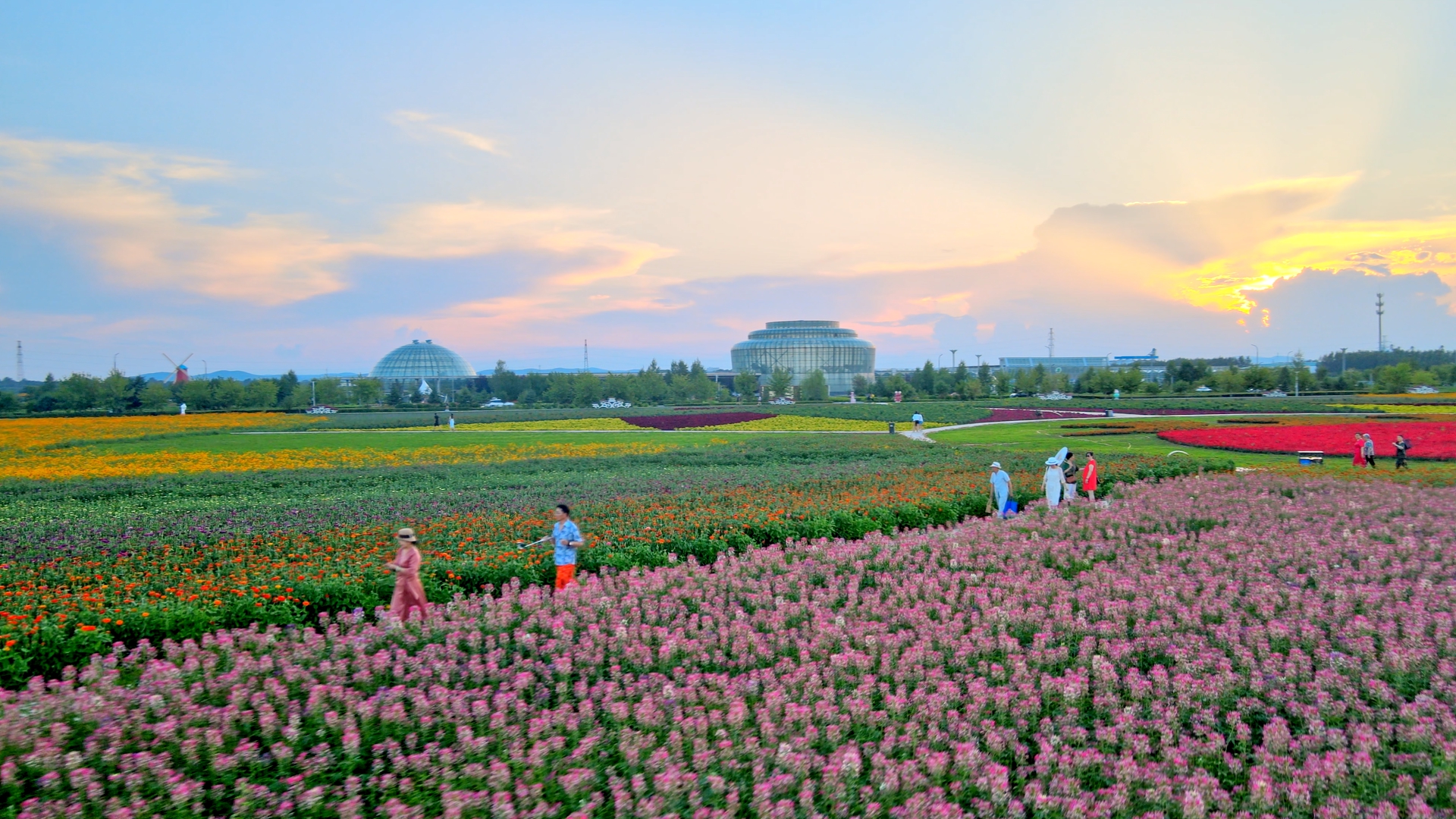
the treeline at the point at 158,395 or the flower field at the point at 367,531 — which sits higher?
the treeline at the point at 158,395

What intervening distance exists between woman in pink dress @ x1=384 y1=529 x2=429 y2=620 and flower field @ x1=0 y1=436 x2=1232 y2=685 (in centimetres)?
109

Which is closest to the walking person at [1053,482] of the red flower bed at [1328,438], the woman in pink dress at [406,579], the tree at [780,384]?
the woman in pink dress at [406,579]

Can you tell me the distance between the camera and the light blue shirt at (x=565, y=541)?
32.7 ft

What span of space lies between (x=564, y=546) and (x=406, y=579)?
79.8 inches

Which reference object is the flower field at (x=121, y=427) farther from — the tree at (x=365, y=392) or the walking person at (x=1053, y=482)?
the walking person at (x=1053, y=482)

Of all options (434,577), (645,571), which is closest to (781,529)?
(645,571)

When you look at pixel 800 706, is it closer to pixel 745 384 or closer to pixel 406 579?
pixel 406 579

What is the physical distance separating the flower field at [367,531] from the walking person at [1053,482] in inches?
50.7

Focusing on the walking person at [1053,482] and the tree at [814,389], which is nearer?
the walking person at [1053,482]

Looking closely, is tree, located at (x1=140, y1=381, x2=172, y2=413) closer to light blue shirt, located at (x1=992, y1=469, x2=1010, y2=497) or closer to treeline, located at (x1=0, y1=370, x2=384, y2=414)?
treeline, located at (x1=0, y1=370, x2=384, y2=414)

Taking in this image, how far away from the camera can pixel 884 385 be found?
9750cm

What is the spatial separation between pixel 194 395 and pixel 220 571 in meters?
77.8

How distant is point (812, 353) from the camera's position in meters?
154

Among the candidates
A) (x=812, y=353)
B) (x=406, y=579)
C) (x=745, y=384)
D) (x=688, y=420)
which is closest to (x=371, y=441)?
(x=688, y=420)
